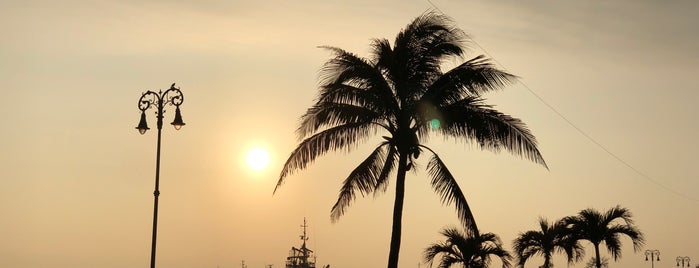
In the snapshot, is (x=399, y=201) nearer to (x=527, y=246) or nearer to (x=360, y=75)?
(x=360, y=75)

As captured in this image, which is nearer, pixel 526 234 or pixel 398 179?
pixel 398 179

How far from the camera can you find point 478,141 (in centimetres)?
3006

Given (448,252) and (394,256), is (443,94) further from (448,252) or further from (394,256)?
(448,252)

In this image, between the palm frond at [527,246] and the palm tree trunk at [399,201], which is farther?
the palm frond at [527,246]

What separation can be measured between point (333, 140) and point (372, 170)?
4.78 feet

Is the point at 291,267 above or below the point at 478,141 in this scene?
below

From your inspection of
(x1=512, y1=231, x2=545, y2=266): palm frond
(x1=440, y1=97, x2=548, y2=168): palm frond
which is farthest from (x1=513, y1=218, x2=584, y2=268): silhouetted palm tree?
(x1=440, y1=97, x2=548, y2=168): palm frond

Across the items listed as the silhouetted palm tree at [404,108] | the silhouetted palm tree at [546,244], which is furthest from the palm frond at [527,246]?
the silhouetted palm tree at [404,108]

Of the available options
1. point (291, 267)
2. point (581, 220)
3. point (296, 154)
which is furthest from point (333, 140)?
point (291, 267)

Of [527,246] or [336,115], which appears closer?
[336,115]

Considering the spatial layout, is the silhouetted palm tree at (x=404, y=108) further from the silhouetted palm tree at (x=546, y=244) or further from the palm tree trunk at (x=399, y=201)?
the silhouetted palm tree at (x=546, y=244)

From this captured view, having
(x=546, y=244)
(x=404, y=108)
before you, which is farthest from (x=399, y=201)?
(x=546, y=244)

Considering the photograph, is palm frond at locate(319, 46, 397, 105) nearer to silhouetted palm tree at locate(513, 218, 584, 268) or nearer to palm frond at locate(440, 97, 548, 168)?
palm frond at locate(440, 97, 548, 168)

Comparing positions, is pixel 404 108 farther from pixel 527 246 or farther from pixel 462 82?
pixel 527 246
